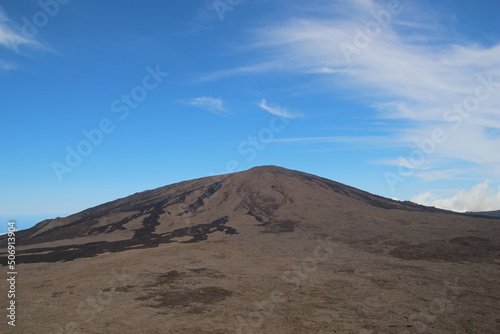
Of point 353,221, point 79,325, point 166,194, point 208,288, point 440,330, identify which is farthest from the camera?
point 166,194

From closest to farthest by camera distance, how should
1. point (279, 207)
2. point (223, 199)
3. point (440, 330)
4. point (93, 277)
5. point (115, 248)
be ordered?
point (440, 330) → point (93, 277) → point (115, 248) → point (279, 207) → point (223, 199)

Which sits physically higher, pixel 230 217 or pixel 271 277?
pixel 230 217

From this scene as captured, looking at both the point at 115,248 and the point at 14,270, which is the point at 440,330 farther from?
the point at 115,248

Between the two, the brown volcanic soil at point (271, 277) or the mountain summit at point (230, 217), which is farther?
the mountain summit at point (230, 217)

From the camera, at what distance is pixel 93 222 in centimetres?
6469

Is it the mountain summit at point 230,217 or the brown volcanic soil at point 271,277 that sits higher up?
the mountain summit at point 230,217

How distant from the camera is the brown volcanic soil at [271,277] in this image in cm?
1470

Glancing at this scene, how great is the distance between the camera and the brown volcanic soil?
14.7 metres

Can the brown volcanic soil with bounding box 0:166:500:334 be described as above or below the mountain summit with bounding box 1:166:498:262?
below

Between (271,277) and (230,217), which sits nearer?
(271,277)

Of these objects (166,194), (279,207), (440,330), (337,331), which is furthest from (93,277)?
(166,194)

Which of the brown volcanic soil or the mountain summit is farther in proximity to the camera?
the mountain summit

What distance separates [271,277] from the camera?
75.7 feet

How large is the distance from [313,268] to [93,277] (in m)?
17.3
